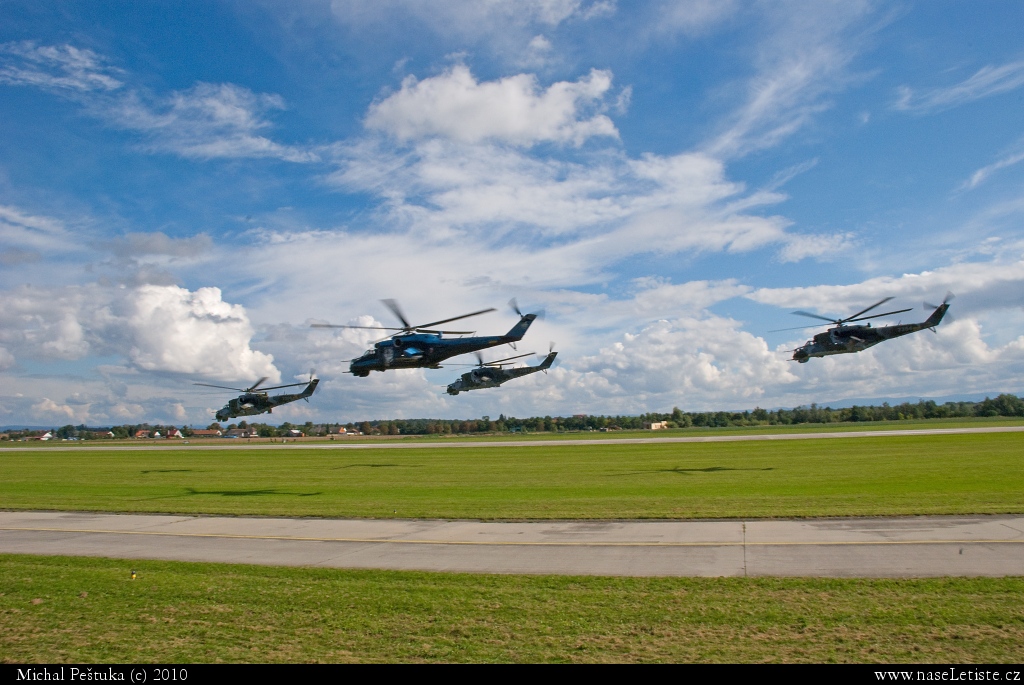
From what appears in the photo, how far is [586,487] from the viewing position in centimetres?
2992

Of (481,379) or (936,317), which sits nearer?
(936,317)

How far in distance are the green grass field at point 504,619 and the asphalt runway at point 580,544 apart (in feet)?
4.00

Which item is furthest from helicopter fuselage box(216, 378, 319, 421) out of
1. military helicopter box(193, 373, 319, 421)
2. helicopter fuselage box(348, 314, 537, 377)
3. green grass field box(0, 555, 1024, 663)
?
green grass field box(0, 555, 1024, 663)

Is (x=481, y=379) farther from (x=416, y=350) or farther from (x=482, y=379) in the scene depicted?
(x=416, y=350)

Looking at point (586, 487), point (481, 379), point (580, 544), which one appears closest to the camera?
point (580, 544)

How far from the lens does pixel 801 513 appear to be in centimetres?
1948

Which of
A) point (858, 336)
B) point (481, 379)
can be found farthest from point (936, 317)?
point (481, 379)

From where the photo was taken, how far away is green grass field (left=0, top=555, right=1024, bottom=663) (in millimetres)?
8328

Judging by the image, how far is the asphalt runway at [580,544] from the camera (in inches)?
508

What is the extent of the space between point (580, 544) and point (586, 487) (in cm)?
1425

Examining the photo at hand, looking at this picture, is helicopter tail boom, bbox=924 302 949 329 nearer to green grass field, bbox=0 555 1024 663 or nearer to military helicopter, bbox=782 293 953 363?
military helicopter, bbox=782 293 953 363
